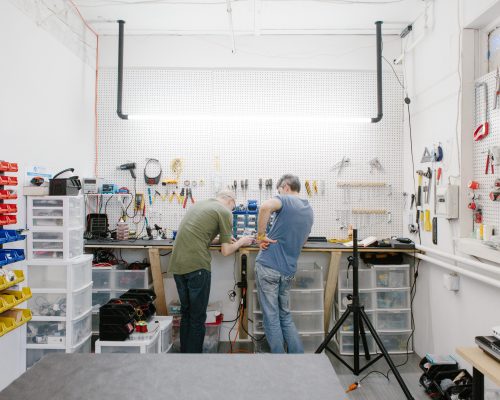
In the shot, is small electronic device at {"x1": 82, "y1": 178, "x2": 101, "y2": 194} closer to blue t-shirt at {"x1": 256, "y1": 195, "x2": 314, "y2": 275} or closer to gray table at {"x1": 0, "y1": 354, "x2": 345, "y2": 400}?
blue t-shirt at {"x1": 256, "y1": 195, "x2": 314, "y2": 275}

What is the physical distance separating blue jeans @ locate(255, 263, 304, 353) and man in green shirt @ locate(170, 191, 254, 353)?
0.44 m

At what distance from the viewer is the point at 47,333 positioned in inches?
105

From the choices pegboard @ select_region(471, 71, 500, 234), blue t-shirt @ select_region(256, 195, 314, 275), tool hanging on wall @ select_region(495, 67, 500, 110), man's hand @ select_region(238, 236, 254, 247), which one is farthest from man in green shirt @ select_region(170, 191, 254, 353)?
tool hanging on wall @ select_region(495, 67, 500, 110)

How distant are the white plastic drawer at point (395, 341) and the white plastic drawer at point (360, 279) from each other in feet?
1.63

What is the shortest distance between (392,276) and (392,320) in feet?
1.36

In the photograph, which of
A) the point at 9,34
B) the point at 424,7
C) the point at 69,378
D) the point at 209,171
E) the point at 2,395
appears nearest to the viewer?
the point at 2,395

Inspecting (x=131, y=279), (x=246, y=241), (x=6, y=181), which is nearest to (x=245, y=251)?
(x=246, y=241)

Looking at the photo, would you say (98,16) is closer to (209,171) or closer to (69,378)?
(209,171)

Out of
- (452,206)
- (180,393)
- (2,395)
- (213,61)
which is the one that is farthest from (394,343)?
(213,61)

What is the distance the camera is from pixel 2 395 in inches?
46.3

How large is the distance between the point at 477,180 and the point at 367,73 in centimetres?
179

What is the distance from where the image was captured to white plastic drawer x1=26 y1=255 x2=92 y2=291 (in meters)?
2.66

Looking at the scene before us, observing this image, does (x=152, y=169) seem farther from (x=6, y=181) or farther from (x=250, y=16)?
(x=250, y=16)

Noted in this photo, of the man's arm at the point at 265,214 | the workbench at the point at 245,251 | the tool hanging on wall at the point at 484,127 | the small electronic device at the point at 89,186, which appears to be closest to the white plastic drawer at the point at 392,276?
the workbench at the point at 245,251
